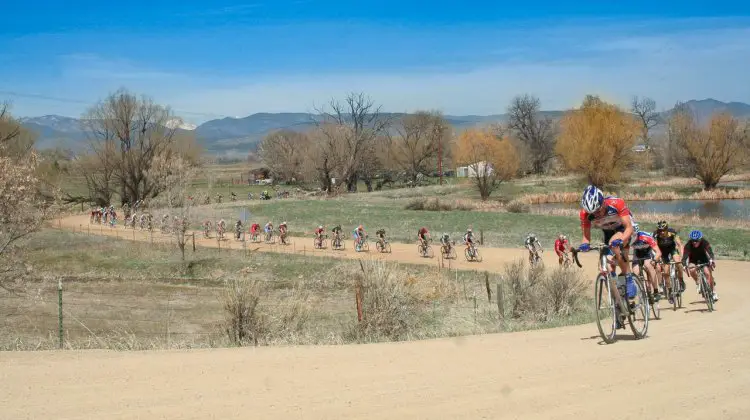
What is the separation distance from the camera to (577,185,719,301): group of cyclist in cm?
970

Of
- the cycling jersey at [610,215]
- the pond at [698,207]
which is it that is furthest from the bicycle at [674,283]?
the pond at [698,207]

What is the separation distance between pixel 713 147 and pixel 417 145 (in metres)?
48.3

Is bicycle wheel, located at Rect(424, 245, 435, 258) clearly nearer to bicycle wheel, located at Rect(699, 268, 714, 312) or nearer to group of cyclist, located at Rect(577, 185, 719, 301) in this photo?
group of cyclist, located at Rect(577, 185, 719, 301)

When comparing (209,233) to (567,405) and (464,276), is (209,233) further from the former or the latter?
(567,405)

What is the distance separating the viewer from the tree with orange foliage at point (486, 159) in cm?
7294

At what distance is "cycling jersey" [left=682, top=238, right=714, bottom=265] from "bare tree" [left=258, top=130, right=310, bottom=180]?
278ft

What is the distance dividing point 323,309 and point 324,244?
1438 cm

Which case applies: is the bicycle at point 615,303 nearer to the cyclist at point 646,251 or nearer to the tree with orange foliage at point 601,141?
the cyclist at point 646,251

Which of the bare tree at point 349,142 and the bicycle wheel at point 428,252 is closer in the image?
the bicycle wheel at point 428,252

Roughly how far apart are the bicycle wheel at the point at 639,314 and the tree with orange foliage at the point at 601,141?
61.7 meters

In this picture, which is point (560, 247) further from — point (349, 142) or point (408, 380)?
point (349, 142)

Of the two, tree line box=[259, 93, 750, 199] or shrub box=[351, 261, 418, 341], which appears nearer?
shrub box=[351, 261, 418, 341]

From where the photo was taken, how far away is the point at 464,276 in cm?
2691

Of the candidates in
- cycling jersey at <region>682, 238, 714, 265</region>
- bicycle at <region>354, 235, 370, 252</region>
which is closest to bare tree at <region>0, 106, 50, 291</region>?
bicycle at <region>354, 235, 370, 252</region>
